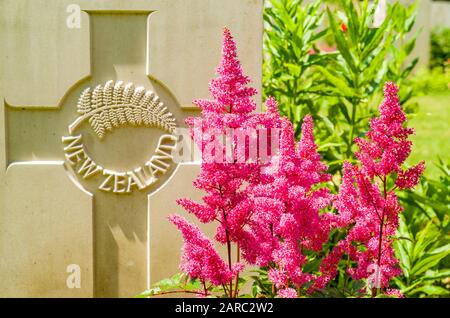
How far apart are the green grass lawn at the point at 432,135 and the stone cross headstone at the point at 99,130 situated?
338cm

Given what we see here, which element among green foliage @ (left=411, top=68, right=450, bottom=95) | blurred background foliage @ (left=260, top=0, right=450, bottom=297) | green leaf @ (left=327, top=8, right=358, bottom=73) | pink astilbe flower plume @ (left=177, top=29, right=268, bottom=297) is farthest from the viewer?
green foliage @ (left=411, top=68, right=450, bottom=95)

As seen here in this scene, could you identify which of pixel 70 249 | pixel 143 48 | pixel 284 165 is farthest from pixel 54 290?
pixel 284 165

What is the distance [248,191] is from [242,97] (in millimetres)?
320

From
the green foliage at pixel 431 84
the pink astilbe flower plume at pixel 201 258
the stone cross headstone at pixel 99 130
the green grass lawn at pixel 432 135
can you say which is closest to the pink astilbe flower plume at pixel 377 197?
the pink astilbe flower plume at pixel 201 258

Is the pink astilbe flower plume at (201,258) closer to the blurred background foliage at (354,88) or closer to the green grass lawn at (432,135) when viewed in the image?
the blurred background foliage at (354,88)

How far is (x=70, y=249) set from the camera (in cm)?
304

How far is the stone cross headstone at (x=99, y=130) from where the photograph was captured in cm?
292

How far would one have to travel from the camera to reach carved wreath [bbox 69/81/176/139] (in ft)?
9.73

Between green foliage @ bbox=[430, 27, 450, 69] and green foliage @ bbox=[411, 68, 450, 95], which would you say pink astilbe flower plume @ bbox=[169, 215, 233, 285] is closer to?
green foliage @ bbox=[411, 68, 450, 95]

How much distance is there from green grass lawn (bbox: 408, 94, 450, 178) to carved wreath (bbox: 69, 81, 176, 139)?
3429mm

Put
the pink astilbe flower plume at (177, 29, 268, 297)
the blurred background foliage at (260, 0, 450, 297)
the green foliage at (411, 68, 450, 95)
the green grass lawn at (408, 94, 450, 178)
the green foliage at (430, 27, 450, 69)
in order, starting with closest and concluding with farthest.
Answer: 1. the pink astilbe flower plume at (177, 29, 268, 297)
2. the blurred background foliage at (260, 0, 450, 297)
3. the green foliage at (411, 68, 450, 95)
4. the green grass lawn at (408, 94, 450, 178)
5. the green foliage at (430, 27, 450, 69)

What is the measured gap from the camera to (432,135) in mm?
8305

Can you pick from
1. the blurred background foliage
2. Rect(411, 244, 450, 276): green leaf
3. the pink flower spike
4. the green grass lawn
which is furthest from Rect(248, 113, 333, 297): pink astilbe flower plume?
the green grass lawn

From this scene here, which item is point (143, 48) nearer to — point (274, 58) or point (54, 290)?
point (274, 58)
